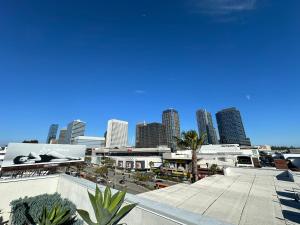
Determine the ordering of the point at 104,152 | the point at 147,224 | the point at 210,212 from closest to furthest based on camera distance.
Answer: the point at 147,224
the point at 210,212
the point at 104,152

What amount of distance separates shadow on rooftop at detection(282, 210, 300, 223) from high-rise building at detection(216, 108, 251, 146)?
7429 inches

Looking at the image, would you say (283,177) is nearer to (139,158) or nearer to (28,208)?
(28,208)

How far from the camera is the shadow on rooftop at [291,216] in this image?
8180 mm

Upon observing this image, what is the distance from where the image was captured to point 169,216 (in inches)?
204

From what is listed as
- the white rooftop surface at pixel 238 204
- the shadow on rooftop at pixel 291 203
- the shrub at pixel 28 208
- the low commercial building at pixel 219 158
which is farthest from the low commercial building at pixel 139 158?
the shrub at pixel 28 208

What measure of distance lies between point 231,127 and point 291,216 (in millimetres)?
195659

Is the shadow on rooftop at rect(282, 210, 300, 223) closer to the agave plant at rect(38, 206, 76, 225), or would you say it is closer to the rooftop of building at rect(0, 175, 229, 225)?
the rooftop of building at rect(0, 175, 229, 225)

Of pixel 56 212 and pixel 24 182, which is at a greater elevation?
pixel 24 182

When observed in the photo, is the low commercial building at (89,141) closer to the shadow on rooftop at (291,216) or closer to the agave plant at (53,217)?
the agave plant at (53,217)

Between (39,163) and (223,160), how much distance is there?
4748 centimetres

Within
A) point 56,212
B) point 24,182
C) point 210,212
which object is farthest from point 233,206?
point 24,182

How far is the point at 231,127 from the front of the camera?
182m

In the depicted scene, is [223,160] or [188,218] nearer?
[188,218]

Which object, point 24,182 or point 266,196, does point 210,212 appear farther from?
point 24,182
